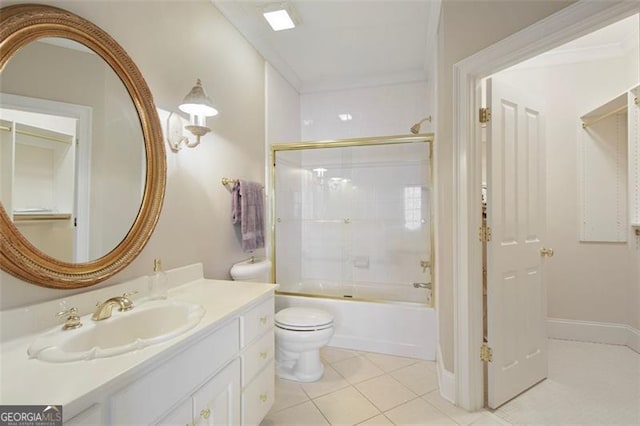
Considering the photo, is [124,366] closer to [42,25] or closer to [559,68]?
[42,25]

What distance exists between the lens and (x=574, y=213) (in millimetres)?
2635

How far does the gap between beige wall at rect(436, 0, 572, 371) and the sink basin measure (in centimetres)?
156

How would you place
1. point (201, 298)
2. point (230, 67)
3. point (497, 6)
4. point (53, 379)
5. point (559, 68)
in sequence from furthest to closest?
point (559, 68) → point (230, 67) → point (497, 6) → point (201, 298) → point (53, 379)

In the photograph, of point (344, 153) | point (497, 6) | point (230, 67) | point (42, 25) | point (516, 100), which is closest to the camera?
point (42, 25)

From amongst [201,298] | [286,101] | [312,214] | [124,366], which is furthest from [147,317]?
[286,101]

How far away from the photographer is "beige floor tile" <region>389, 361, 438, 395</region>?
75.6 inches

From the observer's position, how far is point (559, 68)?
2641mm

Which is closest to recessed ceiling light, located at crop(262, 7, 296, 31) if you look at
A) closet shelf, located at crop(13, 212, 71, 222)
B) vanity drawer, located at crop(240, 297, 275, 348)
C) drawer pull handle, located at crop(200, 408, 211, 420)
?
closet shelf, located at crop(13, 212, 71, 222)

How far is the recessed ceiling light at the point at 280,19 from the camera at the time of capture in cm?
206

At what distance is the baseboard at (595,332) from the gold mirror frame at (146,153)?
3489mm

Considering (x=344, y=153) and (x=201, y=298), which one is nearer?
(x=201, y=298)

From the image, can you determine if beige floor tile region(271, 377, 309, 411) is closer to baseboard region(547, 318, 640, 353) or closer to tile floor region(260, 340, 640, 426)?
tile floor region(260, 340, 640, 426)

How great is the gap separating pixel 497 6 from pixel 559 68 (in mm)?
1690

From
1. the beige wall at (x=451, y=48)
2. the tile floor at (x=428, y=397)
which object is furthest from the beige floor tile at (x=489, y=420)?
the beige wall at (x=451, y=48)
